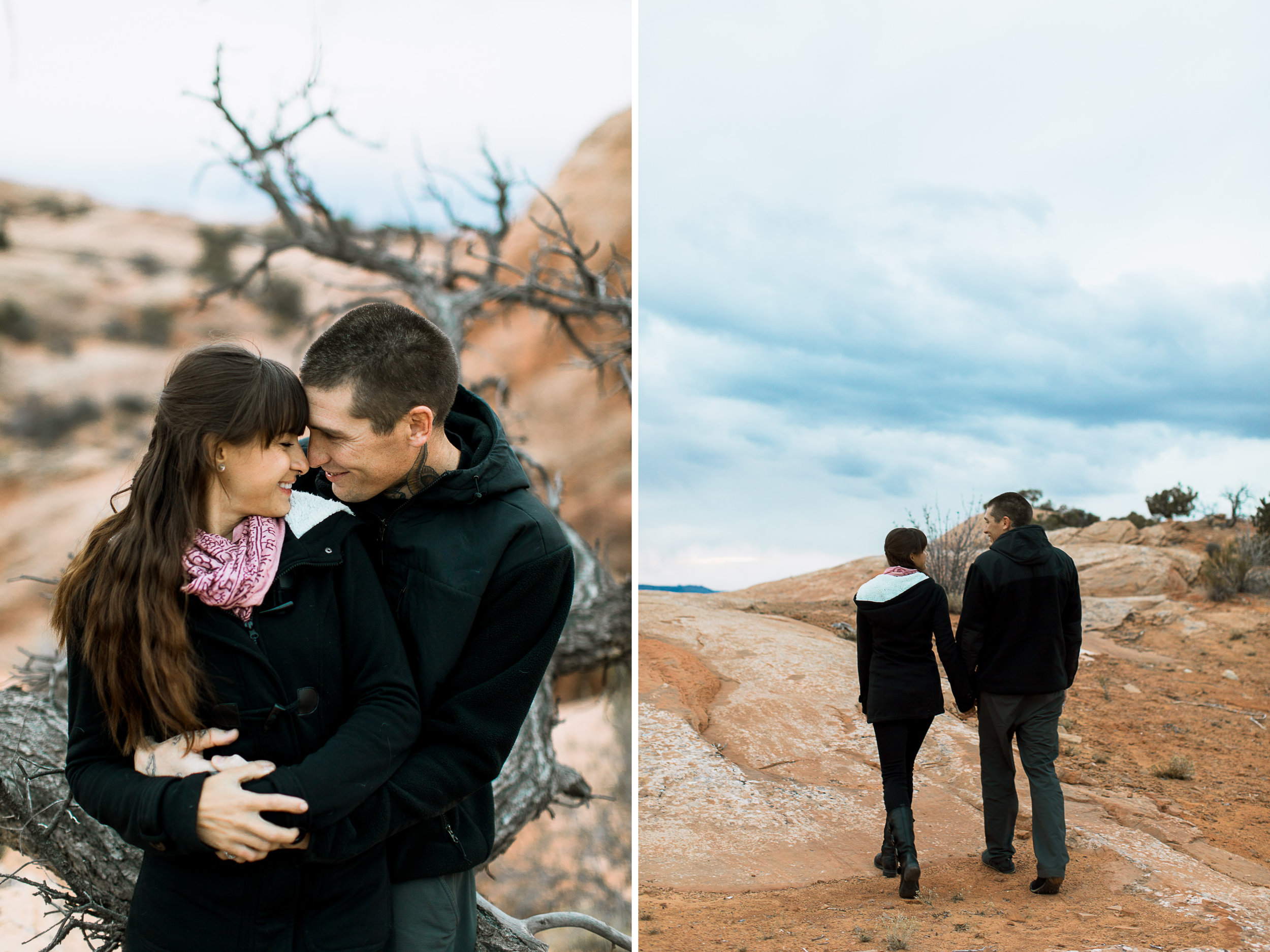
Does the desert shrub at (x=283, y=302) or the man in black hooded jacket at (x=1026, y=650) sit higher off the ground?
the desert shrub at (x=283, y=302)

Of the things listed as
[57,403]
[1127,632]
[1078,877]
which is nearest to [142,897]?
[1078,877]

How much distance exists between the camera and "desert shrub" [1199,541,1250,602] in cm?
685

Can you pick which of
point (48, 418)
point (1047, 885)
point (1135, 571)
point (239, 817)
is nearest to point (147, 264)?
point (48, 418)

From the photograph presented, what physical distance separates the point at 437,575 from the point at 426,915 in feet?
1.80

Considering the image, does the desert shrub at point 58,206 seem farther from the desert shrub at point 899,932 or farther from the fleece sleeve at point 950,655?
the desert shrub at point 899,932

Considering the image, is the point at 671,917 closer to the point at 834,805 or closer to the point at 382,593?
the point at 834,805

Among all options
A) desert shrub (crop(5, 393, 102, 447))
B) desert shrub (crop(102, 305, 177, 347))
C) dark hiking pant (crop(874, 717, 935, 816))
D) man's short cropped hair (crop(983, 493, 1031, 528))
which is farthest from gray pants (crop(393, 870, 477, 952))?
desert shrub (crop(102, 305, 177, 347))

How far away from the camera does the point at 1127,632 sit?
6391 millimetres

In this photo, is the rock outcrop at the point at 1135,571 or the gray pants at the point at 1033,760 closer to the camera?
the gray pants at the point at 1033,760

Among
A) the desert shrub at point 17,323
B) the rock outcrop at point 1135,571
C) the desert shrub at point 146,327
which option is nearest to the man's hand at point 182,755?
the desert shrub at point 146,327

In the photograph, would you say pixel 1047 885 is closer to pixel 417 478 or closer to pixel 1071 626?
pixel 1071 626

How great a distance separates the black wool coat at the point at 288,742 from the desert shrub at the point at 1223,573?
7584 millimetres

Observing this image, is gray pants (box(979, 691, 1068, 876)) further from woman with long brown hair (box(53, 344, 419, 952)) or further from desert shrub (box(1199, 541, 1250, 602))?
desert shrub (box(1199, 541, 1250, 602))

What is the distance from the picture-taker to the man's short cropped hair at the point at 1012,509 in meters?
3.39
